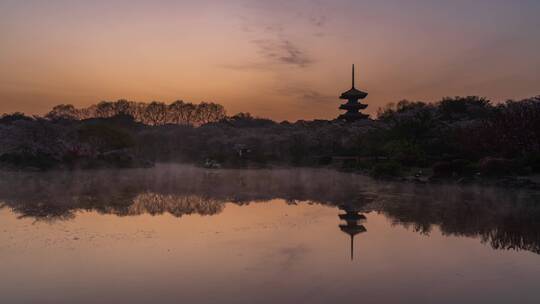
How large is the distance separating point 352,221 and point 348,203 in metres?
3.54

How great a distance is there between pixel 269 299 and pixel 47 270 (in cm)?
368

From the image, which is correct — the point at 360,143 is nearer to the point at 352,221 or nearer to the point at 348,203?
the point at 348,203

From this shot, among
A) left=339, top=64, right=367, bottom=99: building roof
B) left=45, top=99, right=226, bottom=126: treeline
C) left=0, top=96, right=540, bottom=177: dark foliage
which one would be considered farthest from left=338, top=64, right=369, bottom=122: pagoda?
left=45, top=99, right=226, bottom=126: treeline

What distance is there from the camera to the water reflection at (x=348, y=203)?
35.9 feet

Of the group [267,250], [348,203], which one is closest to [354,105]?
[348,203]

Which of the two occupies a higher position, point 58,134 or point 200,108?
point 200,108

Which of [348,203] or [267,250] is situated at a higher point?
[348,203]

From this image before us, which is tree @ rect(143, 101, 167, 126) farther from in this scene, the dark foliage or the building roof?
the building roof

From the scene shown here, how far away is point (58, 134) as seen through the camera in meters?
34.5

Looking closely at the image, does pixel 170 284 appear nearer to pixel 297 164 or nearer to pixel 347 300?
pixel 347 300

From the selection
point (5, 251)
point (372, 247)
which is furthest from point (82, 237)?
→ point (372, 247)

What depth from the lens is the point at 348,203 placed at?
1544 cm

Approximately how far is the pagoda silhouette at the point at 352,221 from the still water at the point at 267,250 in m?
0.03

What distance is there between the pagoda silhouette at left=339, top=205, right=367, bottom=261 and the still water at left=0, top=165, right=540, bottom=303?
0.10ft
